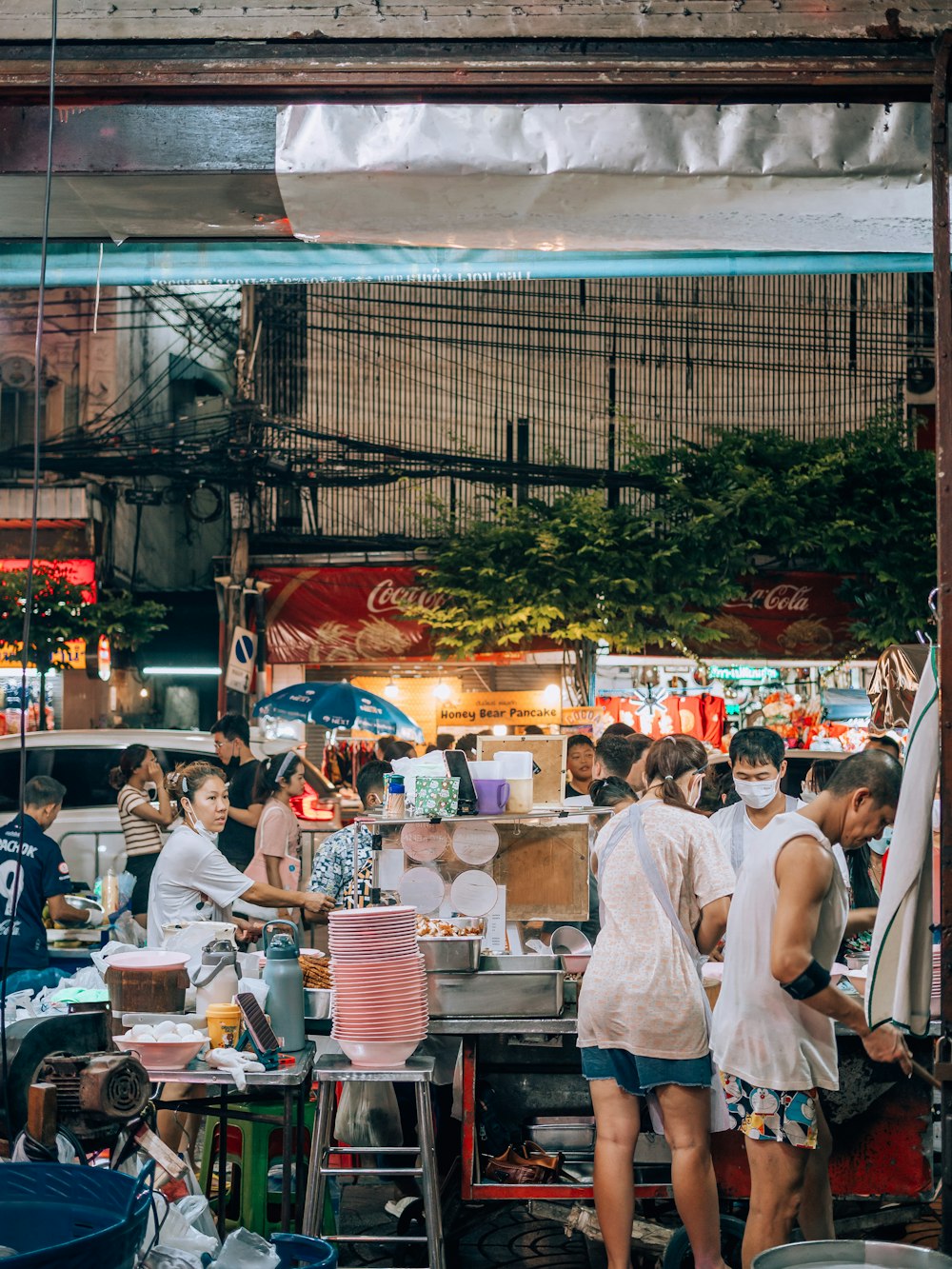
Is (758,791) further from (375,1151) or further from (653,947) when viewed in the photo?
(375,1151)

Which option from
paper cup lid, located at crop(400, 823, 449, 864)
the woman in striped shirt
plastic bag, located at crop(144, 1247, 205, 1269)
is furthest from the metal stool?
the woman in striped shirt

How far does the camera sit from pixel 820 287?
63.9 ft

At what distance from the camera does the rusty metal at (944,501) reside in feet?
9.26

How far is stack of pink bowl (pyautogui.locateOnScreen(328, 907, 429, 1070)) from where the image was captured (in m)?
4.67

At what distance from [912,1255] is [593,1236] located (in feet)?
8.39

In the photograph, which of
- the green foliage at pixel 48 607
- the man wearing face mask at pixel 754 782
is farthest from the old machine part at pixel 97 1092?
the green foliage at pixel 48 607

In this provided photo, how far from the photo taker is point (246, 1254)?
8.68 feet

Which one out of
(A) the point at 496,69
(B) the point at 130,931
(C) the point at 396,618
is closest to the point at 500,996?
(B) the point at 130,931

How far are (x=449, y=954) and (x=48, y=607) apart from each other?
11.3 m

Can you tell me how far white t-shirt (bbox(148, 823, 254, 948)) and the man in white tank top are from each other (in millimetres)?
2782

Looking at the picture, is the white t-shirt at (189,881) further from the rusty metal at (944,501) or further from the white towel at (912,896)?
the rusty metal at (944,501)

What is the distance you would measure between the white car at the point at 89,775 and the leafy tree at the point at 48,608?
11.9 feet

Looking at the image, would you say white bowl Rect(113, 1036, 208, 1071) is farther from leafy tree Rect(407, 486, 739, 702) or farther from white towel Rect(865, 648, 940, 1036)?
leafy tree Rect(407, 486, 739, 702)

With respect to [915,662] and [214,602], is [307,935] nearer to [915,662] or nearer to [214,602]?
[915,662]
